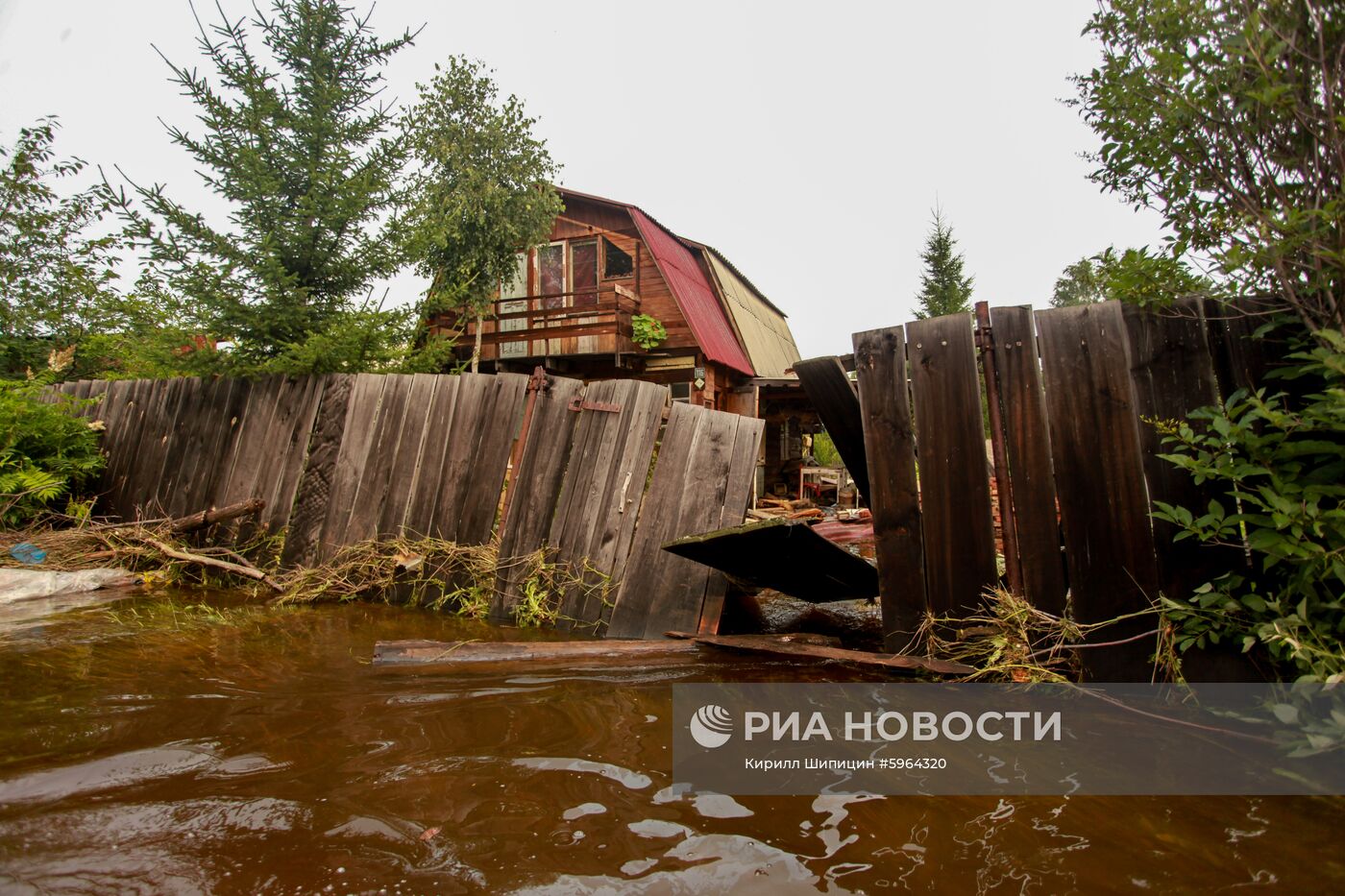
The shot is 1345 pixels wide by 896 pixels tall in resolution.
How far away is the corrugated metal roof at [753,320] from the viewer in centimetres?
1775

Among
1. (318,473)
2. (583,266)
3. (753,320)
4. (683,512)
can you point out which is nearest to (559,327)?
(583,266)

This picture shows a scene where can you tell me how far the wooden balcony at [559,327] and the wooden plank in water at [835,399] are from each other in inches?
416

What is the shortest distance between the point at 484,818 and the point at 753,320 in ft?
63.2

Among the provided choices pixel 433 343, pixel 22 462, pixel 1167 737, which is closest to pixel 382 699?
pixel 1167 737

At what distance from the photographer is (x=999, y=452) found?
3.04 metres

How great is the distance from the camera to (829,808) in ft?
6.03

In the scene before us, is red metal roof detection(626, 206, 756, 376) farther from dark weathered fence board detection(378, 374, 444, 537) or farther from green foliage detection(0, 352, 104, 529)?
green foliage detection(0, 352, 104, 529)

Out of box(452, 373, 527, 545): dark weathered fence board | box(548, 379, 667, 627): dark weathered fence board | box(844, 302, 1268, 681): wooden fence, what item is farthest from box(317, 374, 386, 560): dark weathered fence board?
box(844, 302, 1268, 681): wooden fence

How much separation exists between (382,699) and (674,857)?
5.38 ft

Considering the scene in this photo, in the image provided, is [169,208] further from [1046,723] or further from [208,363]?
[1046,723]

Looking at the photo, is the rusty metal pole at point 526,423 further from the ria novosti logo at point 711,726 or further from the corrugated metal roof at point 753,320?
the corrugated metal roof at point 753,320

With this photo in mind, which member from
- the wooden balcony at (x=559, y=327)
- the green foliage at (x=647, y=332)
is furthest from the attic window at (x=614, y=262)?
the green foliage at (x=647, y=332)

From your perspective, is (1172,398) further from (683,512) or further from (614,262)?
(614,262)

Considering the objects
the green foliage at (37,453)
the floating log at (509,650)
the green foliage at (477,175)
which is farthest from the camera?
the green foliage at (477,175)
